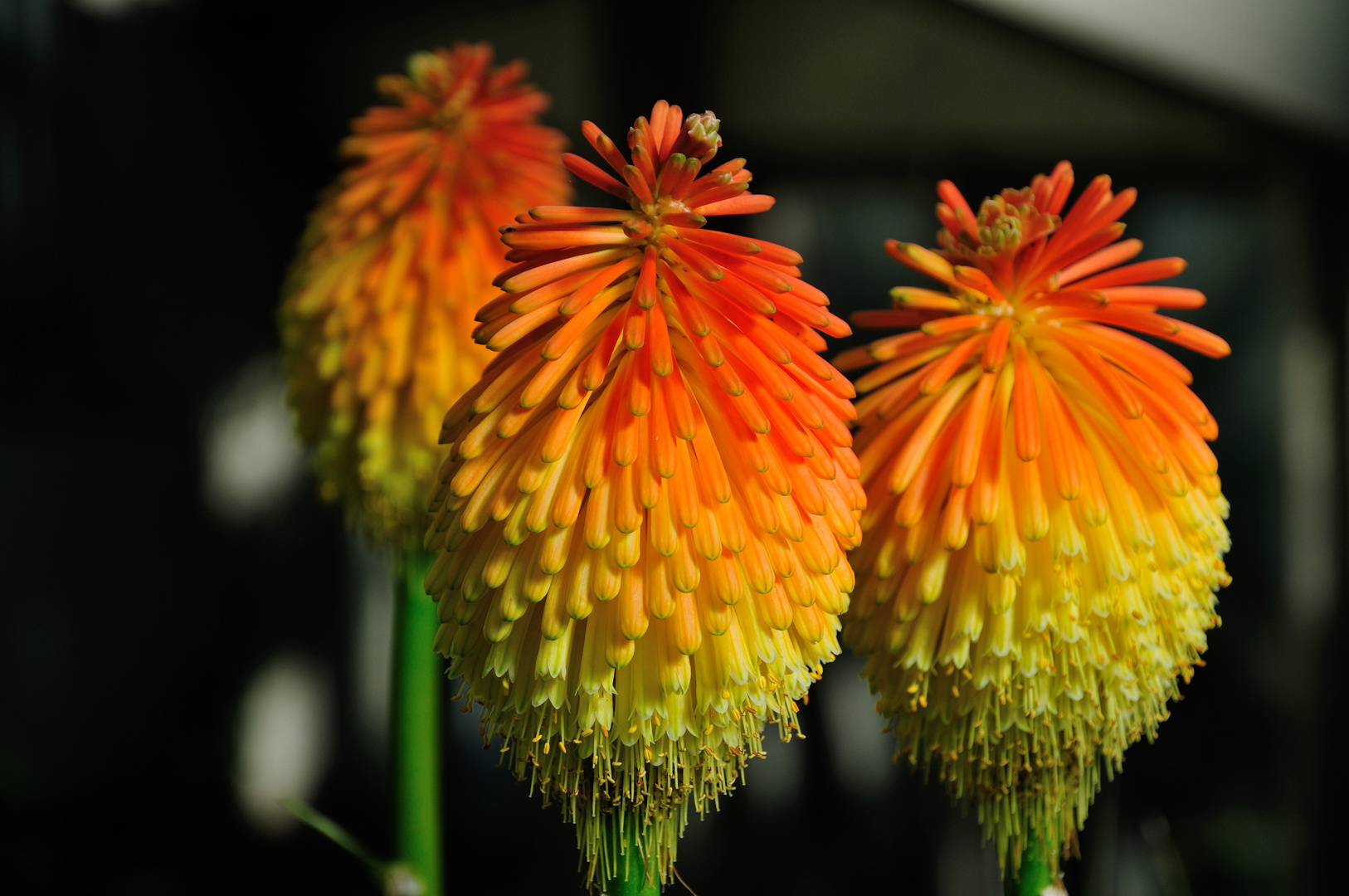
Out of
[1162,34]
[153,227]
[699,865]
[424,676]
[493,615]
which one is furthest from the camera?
[153,227]

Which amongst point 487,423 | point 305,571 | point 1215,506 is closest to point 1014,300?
point 1215,506

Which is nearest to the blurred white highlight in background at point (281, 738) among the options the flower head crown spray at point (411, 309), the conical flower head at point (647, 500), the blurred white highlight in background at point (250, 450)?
the blurred white highlight in background at point (250, 450)

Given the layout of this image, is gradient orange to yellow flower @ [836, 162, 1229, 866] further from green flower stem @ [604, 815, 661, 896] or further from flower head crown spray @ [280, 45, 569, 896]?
flower head crown spray @ [280, 45, 569, 896]

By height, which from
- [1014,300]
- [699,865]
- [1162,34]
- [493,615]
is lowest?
[699,865]

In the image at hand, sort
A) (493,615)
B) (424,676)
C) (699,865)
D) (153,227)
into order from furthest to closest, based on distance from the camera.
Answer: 1. (153,227)
2. (699,865)
3. (424,676)
4. (493,615)

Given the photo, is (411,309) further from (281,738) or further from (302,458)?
(281,738)

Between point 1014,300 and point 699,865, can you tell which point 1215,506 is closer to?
point 1014,300
